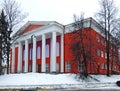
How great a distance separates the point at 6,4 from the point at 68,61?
1622 centimetres

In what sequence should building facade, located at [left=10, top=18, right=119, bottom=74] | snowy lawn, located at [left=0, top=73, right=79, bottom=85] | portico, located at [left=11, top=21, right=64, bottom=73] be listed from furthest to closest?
portico, located at [left=11, top=21, right=64, bottom=73] < building facade, located at [left=10, top=18, right=119, bottom=74] < snowy lawn, located at [left=0, top=73, right=79, bottom=85]

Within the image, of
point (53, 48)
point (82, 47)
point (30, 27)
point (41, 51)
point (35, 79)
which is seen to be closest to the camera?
point (35, 79)

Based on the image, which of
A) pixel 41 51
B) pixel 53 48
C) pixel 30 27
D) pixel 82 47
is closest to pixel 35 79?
pixel 82 47

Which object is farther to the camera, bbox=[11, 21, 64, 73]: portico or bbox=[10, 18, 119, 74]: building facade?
bbox=[11, 21, 64, 73]: portico

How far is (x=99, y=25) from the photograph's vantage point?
148ft

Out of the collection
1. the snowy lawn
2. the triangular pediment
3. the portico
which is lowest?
the snowy lawn

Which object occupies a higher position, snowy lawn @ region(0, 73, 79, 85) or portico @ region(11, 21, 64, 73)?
portico @ region(11, 21, 64, 73)

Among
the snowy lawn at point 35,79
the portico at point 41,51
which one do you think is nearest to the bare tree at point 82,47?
the snowy lawn at point 35,79

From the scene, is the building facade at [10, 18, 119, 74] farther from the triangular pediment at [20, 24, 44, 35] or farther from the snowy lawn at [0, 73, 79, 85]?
the snowy lawn at [0, 73, 79, 85]

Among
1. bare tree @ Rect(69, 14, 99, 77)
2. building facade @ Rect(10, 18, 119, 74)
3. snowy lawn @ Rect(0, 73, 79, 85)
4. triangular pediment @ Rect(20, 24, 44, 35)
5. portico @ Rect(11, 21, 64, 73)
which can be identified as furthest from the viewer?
triangular pediment @ Rect(20, 24, 44, 35)

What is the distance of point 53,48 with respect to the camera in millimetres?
50781

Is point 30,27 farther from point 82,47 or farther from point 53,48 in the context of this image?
point 82,47

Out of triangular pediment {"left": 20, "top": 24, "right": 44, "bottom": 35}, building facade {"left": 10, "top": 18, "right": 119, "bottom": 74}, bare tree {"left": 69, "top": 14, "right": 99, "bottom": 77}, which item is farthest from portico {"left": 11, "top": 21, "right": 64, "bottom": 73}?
bare tree {"left": 69, "top": 14, "right": 99, "bottom": 77}

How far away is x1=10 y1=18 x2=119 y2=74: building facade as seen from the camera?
47.2m
